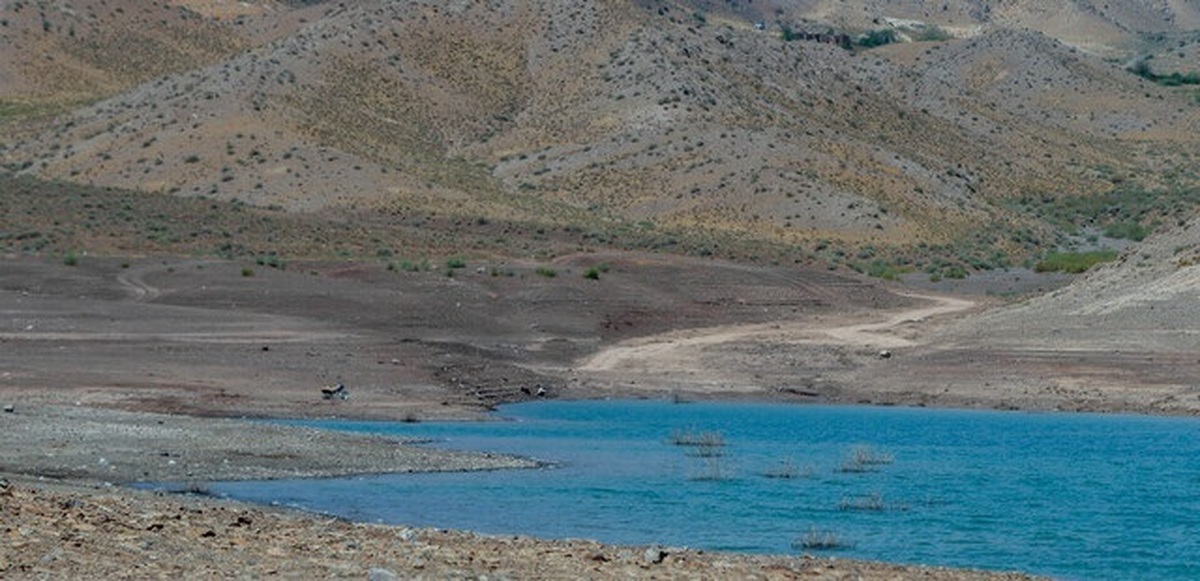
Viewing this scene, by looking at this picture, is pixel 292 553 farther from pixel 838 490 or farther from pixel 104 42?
pixel 104 42

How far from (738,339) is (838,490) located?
1084 inches

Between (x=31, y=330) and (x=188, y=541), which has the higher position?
(x=188, y=541)

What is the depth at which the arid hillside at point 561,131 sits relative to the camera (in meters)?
95.0

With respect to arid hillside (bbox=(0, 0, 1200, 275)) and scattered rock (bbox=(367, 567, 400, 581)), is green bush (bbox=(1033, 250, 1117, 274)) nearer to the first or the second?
arid hillside (bbox=(0, 0, 1200, 275))

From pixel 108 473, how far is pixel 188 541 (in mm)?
9430

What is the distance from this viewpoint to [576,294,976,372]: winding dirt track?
5459 centimetres

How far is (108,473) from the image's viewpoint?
2702 centimetres

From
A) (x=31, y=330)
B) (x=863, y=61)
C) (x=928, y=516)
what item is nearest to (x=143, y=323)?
(x=31, y=330)

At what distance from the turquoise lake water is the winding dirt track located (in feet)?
34.4

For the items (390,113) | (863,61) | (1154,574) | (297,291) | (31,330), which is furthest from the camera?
(863,61)

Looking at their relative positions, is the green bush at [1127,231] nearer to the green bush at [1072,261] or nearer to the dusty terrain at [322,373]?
the green bush at [1072,261]

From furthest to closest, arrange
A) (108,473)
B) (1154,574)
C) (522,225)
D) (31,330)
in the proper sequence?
1. (522,225)
2. (31,330)
3. (108,473)
4. (1154,574)

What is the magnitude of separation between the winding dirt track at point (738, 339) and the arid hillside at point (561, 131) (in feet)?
72.8

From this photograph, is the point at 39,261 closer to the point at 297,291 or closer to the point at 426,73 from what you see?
the point at 297,291
